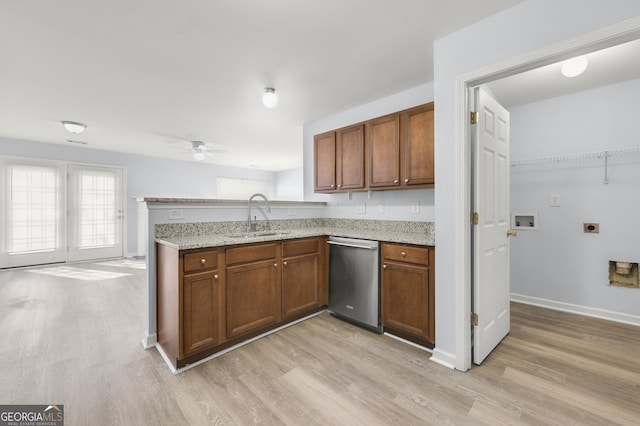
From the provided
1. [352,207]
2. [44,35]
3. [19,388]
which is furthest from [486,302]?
[44,35]

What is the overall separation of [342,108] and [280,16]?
5.82 feet

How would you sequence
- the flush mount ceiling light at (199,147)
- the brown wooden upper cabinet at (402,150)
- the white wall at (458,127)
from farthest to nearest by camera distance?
1. the flush mount ceiling light at (199,147)
2. the brown wooden upper cabinet at (402,150)
3. the white wall at (458,127)

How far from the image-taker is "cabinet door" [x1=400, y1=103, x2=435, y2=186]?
8.00ft

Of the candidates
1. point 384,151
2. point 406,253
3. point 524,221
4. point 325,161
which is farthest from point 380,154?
point 524,221

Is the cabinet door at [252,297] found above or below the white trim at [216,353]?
above

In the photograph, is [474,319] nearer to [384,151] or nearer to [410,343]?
[410,343]

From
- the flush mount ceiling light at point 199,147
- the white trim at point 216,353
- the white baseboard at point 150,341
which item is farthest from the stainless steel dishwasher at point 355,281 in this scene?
the flush mount ceiling light at point 199,147

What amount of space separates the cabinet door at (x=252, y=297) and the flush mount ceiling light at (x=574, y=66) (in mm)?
3044

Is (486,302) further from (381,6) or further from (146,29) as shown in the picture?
(146,29)

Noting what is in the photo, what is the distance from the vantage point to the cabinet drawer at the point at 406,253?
2223 mm

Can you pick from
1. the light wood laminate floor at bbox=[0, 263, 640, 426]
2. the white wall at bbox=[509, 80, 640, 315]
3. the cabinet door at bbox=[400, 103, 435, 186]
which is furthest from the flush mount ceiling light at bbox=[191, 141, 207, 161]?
the white wall at bbox=[509, 80, 640, 315]

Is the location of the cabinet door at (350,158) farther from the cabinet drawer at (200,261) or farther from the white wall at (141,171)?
the white wall at (141,171)

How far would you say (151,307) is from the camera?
2.31m

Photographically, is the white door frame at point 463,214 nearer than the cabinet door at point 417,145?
Yes
